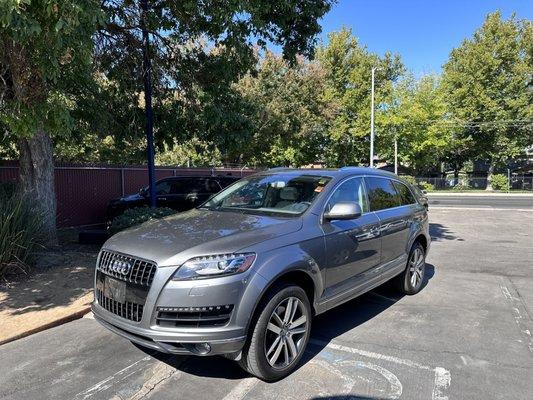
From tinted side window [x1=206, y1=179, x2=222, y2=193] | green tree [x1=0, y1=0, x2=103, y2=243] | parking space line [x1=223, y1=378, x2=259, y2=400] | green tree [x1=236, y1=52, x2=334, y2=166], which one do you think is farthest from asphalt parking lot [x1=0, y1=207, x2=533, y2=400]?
green tree [x1=236, y1=52, x2=334, y2=166]

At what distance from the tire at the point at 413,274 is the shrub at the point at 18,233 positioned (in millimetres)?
5323

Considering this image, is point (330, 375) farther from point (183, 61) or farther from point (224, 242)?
point (183, 61)

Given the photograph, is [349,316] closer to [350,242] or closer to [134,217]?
[350,242]

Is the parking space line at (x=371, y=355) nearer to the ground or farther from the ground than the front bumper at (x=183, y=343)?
nearer to the ground

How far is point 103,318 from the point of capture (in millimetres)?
3684

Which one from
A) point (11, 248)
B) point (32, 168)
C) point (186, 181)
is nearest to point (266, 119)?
point (186, 181)

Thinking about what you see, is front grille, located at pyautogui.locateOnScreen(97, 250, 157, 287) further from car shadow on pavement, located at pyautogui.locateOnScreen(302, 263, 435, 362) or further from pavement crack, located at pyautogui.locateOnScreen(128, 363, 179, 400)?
car shadow on pavement, located at pyautogui.locateOnScreen(302, 263, 435, 362)

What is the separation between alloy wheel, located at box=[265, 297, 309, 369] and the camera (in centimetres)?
356

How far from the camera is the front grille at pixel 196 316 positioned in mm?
3180

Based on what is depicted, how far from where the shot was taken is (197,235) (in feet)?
11.8

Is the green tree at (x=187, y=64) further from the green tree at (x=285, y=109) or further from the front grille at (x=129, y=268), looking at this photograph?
the green tree at (x=285, y=109)

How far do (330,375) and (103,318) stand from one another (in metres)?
1.99

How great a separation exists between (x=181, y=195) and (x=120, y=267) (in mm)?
9490

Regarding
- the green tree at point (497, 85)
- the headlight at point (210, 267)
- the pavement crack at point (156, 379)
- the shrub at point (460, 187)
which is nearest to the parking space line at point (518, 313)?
the headlight at point (210, 267)
